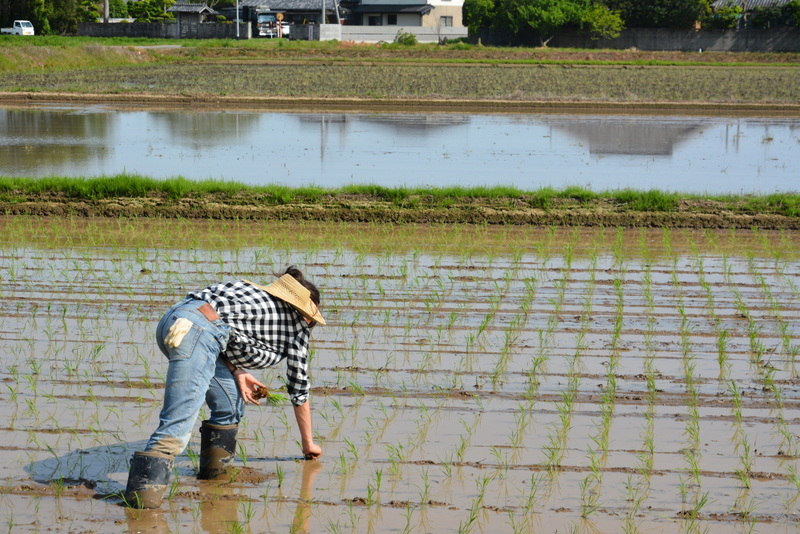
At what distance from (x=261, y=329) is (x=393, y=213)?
5.28 meters

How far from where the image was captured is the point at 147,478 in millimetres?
3182

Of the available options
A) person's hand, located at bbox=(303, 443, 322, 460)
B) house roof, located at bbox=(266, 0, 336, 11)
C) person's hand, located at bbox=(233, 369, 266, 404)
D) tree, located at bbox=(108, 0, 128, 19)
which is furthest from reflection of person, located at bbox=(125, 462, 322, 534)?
tree, located at bbox=(108, 0, 128, 19)

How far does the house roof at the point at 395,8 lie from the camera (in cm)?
4919

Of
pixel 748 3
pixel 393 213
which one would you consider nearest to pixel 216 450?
pixel 393 213

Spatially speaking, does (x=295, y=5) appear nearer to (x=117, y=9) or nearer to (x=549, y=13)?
(x=117, y=9)

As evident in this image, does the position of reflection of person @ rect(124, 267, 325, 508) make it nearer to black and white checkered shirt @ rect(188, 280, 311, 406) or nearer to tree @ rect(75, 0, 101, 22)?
black and white checkered shirt @ rect(188, 280, 311, 406)

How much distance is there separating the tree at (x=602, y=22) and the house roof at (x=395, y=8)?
963 centimetres

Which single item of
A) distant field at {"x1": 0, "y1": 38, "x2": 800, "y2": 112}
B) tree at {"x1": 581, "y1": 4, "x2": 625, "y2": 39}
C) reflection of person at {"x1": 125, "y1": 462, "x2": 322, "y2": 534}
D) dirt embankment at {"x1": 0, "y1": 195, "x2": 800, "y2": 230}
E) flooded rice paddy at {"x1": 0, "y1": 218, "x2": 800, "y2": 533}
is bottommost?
reflection of person at {"x1": 125, "y1": 462, "x2": 322, "y2": 534}

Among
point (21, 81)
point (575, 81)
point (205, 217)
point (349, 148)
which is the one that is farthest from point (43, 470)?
point (575, 81)

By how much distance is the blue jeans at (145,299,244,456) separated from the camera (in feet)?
10.2

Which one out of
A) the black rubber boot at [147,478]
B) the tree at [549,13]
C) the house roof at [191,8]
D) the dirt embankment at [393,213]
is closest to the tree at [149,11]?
the house roof at [191,8]

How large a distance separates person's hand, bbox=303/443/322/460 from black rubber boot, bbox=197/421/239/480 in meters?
0.27

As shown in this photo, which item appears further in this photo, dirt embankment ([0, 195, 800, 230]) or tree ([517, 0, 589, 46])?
tree ([517, 0, 589, 46])

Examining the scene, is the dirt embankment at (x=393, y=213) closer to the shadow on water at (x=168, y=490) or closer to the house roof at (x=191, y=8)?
the shadow on water at (x=168, y=490)
